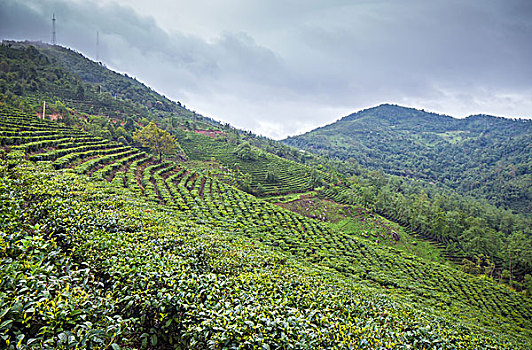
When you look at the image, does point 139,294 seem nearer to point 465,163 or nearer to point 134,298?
point 134,298

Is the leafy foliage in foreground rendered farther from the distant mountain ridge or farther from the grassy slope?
the distant mountain ridge

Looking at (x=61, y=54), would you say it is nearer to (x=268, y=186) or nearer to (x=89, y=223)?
(x=268, y=186)

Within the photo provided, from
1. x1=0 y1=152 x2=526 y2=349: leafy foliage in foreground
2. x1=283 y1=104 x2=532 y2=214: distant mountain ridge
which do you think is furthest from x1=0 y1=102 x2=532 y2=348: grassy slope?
x1=283 y1=104 x2=532 y2=214: distant mountain ridge

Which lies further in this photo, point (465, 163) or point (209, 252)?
point (465, 163)

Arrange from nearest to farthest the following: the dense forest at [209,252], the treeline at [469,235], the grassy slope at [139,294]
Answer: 1. the grassy slope at [139,294]
2. the dense forest at [209,252]
3. the treeline at [469,235]

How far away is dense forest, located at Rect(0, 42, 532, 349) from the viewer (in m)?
2.85

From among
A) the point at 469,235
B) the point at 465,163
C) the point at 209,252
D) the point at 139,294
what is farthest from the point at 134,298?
the point at 465,163

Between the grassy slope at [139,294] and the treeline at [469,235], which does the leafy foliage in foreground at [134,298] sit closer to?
the grassy slope at [139,294]

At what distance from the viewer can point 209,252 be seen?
6246mm

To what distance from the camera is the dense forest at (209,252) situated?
112 inches

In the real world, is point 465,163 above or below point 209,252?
above

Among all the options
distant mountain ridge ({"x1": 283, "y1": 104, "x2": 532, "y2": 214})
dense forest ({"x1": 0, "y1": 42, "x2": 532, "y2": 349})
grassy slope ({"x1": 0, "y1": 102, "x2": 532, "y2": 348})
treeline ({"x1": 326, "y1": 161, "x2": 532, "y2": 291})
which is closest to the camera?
grassy slope ({"x1": 0, "y1": 102, "x2": 532, "y2": 348})

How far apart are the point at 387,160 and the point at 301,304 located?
590 feet

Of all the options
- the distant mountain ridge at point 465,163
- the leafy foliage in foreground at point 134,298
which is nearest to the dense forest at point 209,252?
the leafy foliage in foreground at point 134,298
